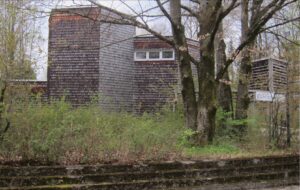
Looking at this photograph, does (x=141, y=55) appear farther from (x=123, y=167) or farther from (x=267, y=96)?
(x=123, y=167)

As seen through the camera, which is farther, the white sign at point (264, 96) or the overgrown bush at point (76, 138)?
the white sign at point (264, 96)

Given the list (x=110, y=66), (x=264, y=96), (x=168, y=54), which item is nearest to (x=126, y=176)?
(x=264, y=96)

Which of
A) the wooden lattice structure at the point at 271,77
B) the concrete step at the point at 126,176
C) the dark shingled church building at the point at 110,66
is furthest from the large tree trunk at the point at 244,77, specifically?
the dark shingled church building at the point at 110,66

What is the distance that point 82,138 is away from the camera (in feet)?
29.6

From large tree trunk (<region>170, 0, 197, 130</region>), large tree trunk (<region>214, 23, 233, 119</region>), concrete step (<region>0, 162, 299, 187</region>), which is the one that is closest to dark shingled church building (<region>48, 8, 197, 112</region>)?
large tree trunk (<region>214, 23, 233, 119</region>)

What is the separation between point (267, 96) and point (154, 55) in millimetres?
12517

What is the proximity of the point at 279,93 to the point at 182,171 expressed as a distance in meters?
5.72

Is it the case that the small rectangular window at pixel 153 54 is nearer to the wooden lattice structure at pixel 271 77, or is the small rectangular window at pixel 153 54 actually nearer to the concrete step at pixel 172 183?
the wooden lattice structure at pixel 271 77

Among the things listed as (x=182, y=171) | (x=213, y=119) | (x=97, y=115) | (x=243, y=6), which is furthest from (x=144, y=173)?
(x=243, y=6)

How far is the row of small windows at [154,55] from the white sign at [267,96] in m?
11.1

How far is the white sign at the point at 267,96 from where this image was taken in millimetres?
13609

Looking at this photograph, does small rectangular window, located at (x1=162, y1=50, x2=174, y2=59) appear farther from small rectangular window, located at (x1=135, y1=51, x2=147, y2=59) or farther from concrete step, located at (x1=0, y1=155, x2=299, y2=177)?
concrete step, located at (x1=0, y1=155, x2=299, y2=177)

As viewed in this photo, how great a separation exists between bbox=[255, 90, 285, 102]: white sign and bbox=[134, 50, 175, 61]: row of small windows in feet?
36.4

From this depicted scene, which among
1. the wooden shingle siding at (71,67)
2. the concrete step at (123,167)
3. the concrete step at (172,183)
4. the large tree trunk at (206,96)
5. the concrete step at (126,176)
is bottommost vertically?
the concrete step at (172,183)
